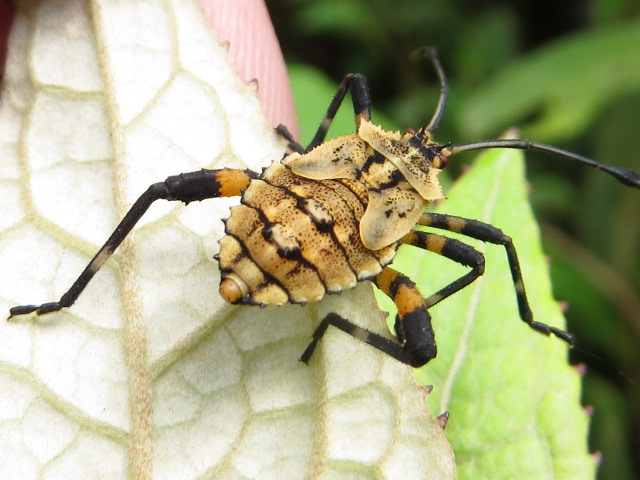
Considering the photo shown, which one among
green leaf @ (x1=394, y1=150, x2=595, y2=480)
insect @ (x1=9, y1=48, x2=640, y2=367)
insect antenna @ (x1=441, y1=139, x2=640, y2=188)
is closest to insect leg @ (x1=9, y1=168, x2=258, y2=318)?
insect @ (x1=9, y1=48, x2=640, y2=367)

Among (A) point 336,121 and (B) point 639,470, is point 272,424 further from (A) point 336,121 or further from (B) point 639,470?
(B) point 639,470

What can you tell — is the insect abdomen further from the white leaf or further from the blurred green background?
the blurred green background

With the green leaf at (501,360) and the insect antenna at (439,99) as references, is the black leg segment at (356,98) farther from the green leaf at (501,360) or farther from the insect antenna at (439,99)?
the green leaf at (501,360)

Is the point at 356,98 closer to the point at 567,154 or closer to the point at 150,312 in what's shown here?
the point at 567,154

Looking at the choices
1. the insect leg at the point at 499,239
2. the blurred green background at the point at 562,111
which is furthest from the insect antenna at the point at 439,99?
the blurred green background at the point at 562,111

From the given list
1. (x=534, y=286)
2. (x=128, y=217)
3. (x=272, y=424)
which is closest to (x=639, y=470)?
(x=534, y=286)

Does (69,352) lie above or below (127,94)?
below
